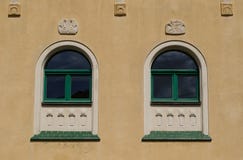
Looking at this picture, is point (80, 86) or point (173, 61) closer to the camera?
point (80, 86)

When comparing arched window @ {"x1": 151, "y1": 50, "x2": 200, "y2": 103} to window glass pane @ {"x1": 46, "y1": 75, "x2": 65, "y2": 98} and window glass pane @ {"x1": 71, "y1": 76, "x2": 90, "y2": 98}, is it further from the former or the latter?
window glass pane @ {"x1": 46, "y1": 75, "x2": 65, "y2": 98}

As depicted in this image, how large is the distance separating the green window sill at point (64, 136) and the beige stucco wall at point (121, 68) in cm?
15

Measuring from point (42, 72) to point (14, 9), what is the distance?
1.90 meters

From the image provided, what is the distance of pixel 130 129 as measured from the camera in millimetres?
13633

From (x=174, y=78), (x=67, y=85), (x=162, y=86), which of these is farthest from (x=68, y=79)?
(x=174, y=78)

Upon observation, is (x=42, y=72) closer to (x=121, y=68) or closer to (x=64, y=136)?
(x=64, y=136)

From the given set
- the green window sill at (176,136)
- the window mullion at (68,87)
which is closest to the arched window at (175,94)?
the green window sill at (176,136)

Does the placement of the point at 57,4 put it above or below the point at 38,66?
above

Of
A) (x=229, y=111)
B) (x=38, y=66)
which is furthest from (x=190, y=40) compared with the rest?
(x=38, y=66)

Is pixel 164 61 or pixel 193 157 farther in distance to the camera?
pixel 164 61

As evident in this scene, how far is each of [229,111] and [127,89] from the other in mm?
2717

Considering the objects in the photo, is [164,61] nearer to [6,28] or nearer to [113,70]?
[113,70]

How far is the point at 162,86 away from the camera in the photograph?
559 inches

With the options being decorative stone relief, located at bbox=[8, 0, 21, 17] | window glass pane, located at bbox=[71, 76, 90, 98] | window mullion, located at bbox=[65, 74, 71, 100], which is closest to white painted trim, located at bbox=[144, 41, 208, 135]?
window glass pane, located at bbox=[71, 76, 90, 98]
